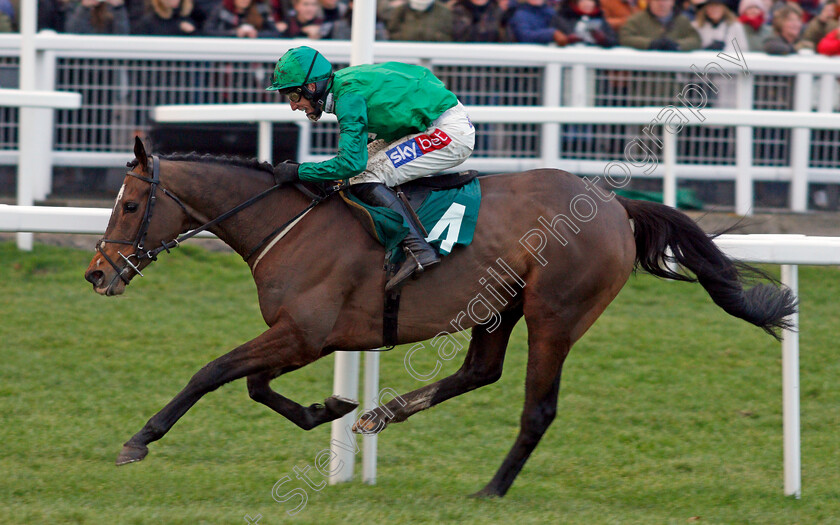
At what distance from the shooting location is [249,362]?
14.1ft

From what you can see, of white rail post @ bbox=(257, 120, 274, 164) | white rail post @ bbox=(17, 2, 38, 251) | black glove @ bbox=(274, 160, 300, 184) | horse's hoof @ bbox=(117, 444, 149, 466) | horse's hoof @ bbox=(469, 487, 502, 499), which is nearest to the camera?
horse's hoof @ bbox=(117, 444, 149, 466)

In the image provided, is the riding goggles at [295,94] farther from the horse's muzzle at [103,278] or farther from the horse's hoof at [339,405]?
the horse's hoof at [339,405]

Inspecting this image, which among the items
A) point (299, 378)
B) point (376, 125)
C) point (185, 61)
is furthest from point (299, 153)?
point (376, 125)

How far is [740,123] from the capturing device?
298 inches

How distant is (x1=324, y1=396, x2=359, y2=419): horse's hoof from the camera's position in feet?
15.0

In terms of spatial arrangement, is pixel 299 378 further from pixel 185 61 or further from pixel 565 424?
pixel 185 61

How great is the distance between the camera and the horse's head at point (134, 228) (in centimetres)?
426

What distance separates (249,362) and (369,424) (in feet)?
2.19

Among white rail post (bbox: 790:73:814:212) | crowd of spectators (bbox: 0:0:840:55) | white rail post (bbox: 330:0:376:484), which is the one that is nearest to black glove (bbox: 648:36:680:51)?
crowd of spectators (bbox: 0:0:840:55)

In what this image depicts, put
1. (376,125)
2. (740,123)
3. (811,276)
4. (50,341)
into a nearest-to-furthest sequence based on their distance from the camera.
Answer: (376,125)
(50,341)
(740,123)
(811,276)

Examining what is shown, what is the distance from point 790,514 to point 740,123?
A: 3787 mm

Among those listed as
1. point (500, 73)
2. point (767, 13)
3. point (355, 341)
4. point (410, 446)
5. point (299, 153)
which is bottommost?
point (410, 446)

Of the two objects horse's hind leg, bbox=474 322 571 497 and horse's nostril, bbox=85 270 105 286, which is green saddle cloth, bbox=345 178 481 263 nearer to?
horse's hind leg, bbox=474 322 571 497

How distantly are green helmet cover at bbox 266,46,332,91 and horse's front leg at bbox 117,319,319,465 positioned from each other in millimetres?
954
